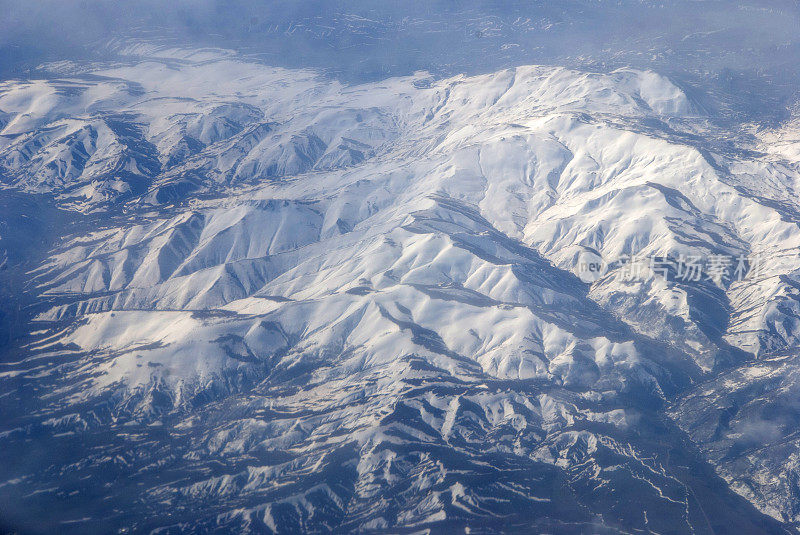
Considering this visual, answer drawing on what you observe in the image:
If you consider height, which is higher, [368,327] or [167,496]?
[368,327]

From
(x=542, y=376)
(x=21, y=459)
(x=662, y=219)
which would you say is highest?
(x=662, y=219)

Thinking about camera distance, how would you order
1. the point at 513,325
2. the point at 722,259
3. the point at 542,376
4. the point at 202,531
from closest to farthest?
1. the point at 202,531
2. the point at 542,376
3. the point at 513,325
4. the point at 722,259

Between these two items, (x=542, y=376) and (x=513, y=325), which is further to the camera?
(x=513, y=325)

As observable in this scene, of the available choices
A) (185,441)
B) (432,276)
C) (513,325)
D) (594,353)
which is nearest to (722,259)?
(594,353)

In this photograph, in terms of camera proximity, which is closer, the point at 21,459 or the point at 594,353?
the point at 21,459

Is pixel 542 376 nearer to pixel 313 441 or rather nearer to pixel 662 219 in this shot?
pixel 313 441

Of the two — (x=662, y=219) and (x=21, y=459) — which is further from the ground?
(x=662, y=219)

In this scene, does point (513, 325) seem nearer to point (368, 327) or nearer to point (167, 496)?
point (368, 327)

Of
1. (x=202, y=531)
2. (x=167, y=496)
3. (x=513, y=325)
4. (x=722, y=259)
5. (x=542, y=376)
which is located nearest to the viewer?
(x=202, y=531)

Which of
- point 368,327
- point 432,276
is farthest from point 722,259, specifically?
point 368,327

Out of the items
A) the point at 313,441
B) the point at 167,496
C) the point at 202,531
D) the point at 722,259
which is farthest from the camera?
the point at 722,259
